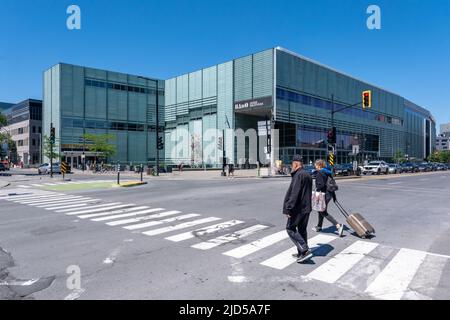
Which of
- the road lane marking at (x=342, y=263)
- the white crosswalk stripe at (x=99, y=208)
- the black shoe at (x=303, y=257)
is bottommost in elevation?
the road lane marking at (x=342, y=263)

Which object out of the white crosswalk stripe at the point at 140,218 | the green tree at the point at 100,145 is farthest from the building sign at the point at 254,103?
the white crosswalk stripe at the point at 140,218

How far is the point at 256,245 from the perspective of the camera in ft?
22.1

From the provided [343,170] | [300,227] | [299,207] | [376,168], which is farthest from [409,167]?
[299,207]

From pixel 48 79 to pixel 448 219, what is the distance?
73233 mm

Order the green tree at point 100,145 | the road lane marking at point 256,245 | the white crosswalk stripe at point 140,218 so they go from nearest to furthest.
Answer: the road lane marking at point 256,245
the white crosswalk stripe at point 140,218
the green tree at point 100,145

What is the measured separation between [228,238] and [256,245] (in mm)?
849

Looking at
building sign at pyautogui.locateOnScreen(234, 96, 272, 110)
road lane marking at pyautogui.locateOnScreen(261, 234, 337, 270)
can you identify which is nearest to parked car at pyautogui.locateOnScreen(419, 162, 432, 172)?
building sign at pyautogui.locateOnScreen(234, 96, 272, 110)

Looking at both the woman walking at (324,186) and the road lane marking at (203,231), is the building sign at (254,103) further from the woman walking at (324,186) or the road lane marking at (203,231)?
the woman walking at (324,186)

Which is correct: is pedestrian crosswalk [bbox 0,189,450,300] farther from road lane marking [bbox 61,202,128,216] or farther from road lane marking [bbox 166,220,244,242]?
road lane marking [bbox 61,202,128,216]

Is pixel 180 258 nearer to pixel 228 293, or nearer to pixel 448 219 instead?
pixel 228 293

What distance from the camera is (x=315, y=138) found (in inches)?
2352

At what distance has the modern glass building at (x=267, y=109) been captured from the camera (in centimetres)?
5247

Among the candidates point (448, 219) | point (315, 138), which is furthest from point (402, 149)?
point (448, 219)

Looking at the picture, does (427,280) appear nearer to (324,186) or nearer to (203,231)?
(324,186)
